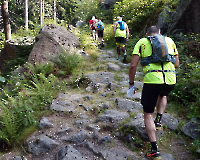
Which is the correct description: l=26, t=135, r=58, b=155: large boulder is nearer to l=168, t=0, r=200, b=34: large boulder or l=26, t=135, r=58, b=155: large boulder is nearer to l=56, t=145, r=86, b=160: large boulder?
l=56, t=145, r=86, b=160: large boulder

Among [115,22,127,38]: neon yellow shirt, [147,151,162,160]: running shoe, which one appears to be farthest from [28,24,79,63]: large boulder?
[147,151,162,160]: running shoe

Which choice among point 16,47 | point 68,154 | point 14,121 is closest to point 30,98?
point 14,121

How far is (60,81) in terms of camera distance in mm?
6371

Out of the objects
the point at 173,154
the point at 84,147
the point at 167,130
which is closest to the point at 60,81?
the point at 84,147

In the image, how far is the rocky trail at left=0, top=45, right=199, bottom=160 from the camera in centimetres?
339

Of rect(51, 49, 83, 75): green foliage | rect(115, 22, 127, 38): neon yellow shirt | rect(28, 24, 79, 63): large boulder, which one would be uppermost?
rect(115, 22, 127, 38): neon yellow shirt

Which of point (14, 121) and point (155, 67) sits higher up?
point (155, 67)

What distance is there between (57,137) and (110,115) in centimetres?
128

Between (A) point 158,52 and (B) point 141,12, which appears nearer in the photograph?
(A) point 158,52

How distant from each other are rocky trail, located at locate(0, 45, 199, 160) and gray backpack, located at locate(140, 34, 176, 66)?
1487 mm

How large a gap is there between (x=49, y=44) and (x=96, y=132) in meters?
5.15

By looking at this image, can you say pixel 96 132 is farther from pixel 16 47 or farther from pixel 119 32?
pixel 16 47

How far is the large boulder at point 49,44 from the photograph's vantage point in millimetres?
7426

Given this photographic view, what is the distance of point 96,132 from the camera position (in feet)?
12.8
